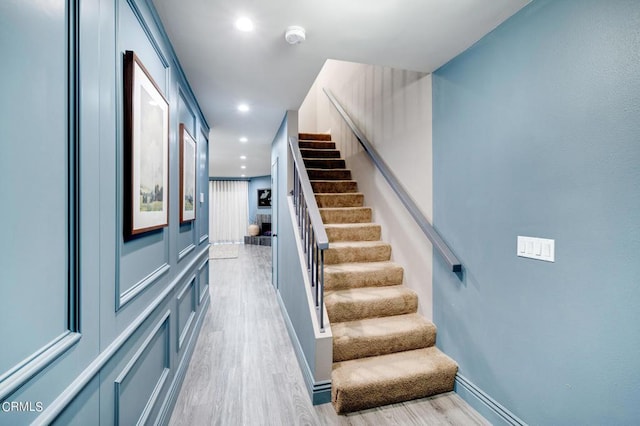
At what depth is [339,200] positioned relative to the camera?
3.57 meters

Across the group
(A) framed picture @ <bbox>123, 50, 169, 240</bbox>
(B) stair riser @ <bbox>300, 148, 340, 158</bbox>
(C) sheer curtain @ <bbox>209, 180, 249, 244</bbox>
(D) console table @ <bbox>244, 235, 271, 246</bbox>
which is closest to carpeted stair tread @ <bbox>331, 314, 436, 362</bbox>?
(A) framed picture @ <bbox>123, 50, 169, 240</bbox>

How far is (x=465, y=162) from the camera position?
1.96m

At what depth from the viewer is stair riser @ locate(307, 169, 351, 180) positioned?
3971 mm

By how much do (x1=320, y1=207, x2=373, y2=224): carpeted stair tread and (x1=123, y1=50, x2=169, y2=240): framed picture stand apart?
192 cm

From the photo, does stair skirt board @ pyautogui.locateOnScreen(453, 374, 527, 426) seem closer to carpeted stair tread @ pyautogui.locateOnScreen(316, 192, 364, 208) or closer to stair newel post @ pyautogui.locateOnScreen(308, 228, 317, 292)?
stair newel post @ pyautogui.locateOnScreen(308, 228, 317, 292)

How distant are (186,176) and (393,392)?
7.36ft

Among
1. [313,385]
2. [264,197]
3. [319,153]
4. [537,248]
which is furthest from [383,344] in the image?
[264,197]

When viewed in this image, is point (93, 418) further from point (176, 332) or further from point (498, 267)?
point (498, 267)

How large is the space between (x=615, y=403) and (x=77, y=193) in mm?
2194

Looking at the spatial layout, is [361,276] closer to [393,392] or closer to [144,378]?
[393,392]

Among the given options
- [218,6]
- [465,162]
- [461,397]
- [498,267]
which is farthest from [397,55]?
[461,397]

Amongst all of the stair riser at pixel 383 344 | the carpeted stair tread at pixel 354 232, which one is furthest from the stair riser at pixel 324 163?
the stair riser at pixel 383 344

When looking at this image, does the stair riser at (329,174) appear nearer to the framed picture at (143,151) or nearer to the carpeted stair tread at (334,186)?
the carpeted stair tread at (334,186)

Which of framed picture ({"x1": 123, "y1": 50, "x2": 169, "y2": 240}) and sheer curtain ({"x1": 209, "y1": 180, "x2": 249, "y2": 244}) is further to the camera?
sheer curtain ({"x1": 209, "y1": 180, "x2": 249, "y2": 244})
